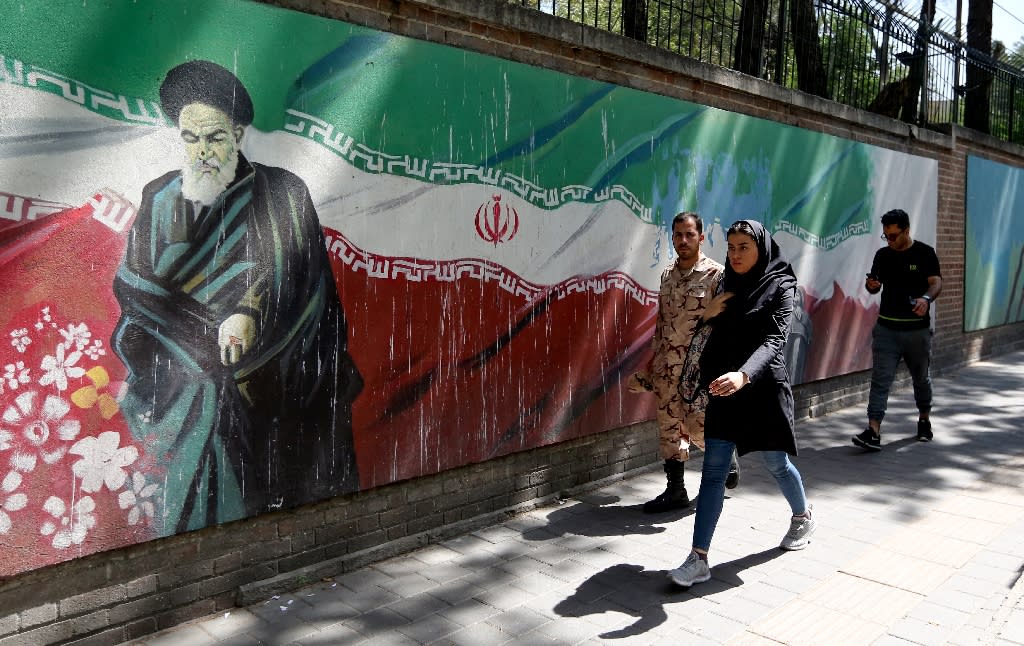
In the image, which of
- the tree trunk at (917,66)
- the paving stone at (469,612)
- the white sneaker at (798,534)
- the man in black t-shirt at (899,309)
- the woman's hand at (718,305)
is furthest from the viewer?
the tree trunk at (917,66)

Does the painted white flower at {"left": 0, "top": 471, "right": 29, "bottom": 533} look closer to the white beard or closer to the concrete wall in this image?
the concrete wall

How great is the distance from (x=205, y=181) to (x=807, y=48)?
6670 millimetres

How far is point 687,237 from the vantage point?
511cm

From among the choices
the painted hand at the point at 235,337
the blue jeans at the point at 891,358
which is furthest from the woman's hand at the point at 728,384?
the blue jeans at the point at 891,358

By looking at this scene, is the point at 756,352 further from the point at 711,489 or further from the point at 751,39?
the point at 751,39

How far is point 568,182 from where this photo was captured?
557 cm

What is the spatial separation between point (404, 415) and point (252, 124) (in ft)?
5.34

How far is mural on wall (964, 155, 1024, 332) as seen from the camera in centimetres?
1148

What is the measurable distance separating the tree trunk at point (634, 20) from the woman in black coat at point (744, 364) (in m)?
2.89

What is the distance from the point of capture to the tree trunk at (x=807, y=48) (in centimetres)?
832

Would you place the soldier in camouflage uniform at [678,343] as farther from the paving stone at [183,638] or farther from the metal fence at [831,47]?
the paving stone at [183,638]

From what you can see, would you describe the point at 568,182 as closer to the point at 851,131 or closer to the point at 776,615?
the point at 776,615

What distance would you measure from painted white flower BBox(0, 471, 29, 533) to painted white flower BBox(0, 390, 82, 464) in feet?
0.13

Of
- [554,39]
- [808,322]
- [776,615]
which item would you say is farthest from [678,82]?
[776,615]
